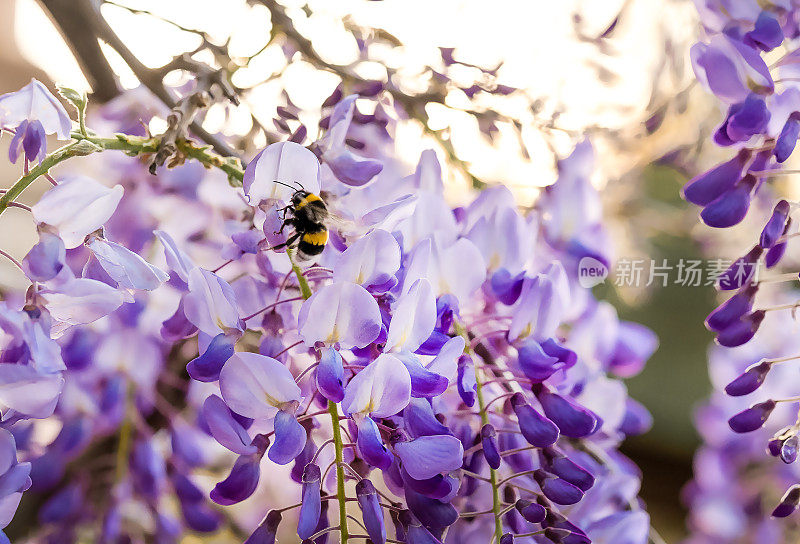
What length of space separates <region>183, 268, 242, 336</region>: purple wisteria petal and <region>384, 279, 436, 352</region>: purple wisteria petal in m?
0.05

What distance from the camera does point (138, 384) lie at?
35 cm

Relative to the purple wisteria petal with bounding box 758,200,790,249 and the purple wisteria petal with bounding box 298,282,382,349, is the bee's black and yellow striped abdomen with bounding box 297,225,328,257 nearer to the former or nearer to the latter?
the purple wisteria petal with bounding box 298,282,382,349

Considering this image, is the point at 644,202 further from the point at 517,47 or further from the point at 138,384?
the point at 138,384

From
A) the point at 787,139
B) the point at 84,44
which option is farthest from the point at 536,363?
the point at 84,44

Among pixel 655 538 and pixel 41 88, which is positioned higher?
pixel 41 88

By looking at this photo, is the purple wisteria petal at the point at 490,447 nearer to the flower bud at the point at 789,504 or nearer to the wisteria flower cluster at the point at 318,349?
the wisteria flower cluster at the point at 318,349

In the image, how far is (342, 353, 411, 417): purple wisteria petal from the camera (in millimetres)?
202

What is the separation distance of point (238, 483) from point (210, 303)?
55 mm

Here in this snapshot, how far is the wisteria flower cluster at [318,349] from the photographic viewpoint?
0.69ft

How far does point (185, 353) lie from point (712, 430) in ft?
1.20

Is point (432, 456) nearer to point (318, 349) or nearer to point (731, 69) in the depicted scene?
point (318, 349)

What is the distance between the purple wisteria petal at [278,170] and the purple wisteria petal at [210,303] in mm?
27

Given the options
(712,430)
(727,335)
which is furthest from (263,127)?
(712,430)

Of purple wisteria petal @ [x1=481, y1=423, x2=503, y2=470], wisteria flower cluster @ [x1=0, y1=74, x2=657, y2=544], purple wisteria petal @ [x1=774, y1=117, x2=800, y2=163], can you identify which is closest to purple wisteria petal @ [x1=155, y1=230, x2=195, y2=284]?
wisteria flower cluster @ [x1=0, y1=74, x2=657, y2=544]
